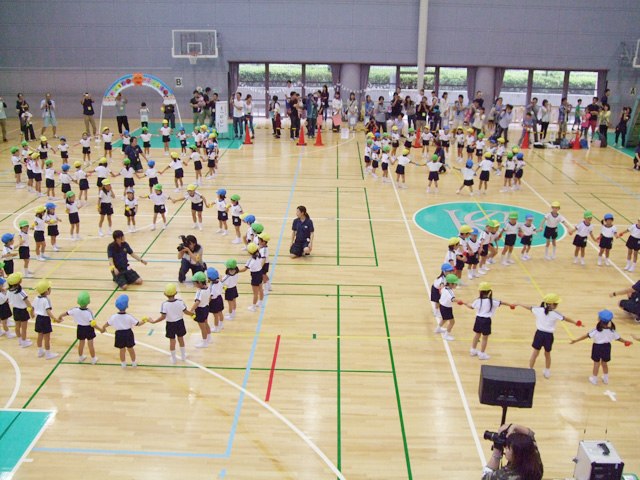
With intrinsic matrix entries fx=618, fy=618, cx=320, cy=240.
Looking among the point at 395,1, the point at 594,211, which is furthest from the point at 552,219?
the point at 395,1

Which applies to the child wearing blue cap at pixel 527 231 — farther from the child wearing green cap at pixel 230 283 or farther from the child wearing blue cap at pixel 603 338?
the child wearing green cap at pixel 230 283

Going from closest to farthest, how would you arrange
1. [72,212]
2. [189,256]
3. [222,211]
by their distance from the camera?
1. [189,256]
2. [72,212]
3. [222,211]

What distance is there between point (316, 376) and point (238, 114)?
Answer: 22172 millimetres

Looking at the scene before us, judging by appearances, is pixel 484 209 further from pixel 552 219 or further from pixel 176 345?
pixel 176 345

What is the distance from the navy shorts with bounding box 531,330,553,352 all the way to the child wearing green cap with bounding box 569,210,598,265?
227 inches

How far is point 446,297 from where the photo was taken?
12453 millimetres

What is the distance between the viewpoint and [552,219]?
55.1ft

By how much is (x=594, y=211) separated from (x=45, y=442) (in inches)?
728

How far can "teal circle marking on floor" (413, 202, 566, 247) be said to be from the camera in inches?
750

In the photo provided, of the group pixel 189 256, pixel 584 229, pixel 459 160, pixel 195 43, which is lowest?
pixel 189 256

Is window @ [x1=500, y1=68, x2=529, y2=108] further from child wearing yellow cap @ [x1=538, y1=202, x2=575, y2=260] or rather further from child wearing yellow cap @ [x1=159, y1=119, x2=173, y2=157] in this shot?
child wearing yellow cap @ [x1=538, y1=202, x2=575, y2=260]

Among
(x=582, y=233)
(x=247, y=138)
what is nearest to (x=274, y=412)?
(x=582, y=233)

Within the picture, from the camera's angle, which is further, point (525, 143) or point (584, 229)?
point (525, 143)

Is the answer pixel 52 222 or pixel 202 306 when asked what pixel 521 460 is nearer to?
pixel 202 306
